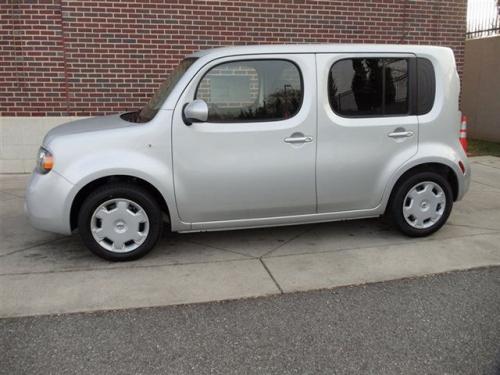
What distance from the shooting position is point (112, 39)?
788 centimetres

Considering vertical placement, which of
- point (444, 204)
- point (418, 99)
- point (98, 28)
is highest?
point (98, 28)

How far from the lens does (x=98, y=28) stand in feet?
25.6

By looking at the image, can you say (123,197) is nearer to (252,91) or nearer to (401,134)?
(252,91)

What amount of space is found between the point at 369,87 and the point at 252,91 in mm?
1141

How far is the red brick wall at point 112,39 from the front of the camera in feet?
25.3

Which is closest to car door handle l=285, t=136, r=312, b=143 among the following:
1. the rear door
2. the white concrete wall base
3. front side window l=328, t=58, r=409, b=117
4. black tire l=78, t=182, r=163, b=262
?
the rear door

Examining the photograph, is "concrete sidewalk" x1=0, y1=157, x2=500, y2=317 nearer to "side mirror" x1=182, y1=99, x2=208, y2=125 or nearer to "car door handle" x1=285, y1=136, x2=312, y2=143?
"car door handle" x1=285, y1=136, x2=312, y2=143

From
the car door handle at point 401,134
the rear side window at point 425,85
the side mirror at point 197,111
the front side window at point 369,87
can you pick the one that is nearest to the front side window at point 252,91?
the side mirror at point 197,111

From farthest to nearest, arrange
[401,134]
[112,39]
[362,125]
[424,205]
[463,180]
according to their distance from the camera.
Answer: [112,39], [463,180], [424,205], [401,134], [362,125]

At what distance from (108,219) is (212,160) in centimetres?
101

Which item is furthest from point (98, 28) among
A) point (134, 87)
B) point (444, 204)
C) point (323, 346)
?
point (323, 346)

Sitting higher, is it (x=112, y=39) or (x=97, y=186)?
(x=112, y=39)

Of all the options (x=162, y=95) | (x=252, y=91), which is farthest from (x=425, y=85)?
(x=162, y=95)

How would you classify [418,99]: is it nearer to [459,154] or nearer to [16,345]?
[459,154]
